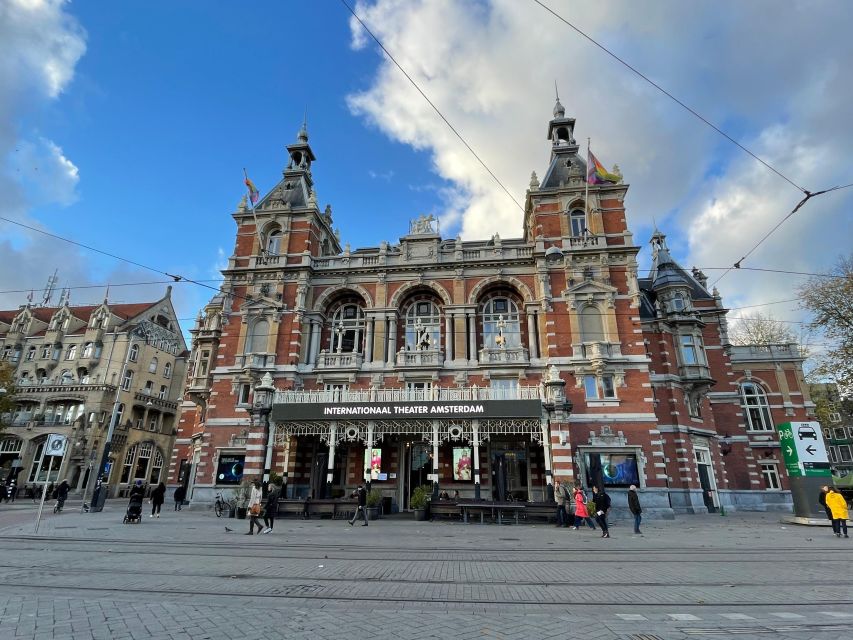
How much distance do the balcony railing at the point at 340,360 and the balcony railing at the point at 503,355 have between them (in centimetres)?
783

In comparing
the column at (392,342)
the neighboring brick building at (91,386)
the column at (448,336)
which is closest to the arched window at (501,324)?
the column at (448,336)

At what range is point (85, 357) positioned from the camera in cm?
4628

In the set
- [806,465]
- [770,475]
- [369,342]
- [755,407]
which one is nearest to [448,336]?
[369,342]

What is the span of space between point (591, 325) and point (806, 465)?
11.7m

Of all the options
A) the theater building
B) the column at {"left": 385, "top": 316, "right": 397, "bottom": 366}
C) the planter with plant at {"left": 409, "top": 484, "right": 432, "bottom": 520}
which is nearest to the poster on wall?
the theater building

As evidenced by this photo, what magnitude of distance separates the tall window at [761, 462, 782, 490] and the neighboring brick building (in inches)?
2082

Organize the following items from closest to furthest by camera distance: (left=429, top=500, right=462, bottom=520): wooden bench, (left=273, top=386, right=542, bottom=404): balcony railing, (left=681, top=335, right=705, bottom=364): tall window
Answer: (left=429, top=500, right=462, bottom=520): wooden bench
(left=273, top=386, right=542, bottom=404): balcony railing
(left=681, top=335, right=705, bottom=364): tall window

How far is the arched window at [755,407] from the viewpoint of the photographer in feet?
112

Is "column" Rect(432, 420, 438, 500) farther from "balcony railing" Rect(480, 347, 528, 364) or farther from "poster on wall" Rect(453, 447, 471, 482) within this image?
"balcony railing" Rect(480, 347, 528, 364)

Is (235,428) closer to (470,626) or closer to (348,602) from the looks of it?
(348,602)

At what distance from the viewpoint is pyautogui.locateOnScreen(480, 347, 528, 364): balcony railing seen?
27.5 metres

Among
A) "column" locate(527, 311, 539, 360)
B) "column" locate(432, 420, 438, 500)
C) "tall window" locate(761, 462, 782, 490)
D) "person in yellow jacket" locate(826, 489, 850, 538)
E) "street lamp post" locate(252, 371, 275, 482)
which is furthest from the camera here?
"tall window" locate(761, 462, 782, 490)

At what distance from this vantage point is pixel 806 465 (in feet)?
66.6

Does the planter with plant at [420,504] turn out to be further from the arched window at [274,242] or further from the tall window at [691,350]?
the tall window at [691,350]
